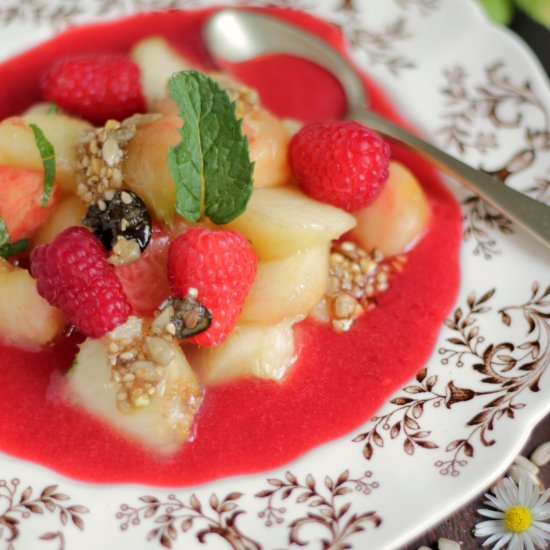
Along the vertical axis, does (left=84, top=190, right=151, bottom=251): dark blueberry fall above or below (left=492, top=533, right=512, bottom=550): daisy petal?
above

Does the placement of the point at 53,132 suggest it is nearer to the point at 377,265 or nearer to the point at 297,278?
the point at 297,278

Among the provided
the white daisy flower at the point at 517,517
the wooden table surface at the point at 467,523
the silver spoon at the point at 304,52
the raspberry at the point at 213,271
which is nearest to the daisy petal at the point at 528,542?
the white daisy flower at the point at 517,517

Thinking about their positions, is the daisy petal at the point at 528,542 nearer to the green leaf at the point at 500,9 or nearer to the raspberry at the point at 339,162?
the raspberry at the point at 339,162

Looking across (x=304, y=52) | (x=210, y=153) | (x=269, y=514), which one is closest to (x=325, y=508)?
(x=269, y=514)

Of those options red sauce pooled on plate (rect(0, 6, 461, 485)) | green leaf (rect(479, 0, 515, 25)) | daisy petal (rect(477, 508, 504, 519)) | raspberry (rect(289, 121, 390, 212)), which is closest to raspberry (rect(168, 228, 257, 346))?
red sauce pooled on plate (rect(0, 6, 461, 485))

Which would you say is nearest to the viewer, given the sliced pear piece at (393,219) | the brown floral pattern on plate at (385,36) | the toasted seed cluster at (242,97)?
the toasted seed cluster at (242,97)

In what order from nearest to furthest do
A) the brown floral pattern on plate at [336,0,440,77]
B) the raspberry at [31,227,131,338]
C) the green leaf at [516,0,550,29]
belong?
the raspberry at [31,227,131,338], the brown floral pattern on plate at [336,0,440,77], the green leaf at [516,0,550,29]

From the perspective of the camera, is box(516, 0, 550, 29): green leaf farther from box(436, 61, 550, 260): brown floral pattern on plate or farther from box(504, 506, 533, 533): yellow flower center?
box(504, 506, 533, 533): yellow flower center

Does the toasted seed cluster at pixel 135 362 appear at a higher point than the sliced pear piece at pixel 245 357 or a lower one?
higher
